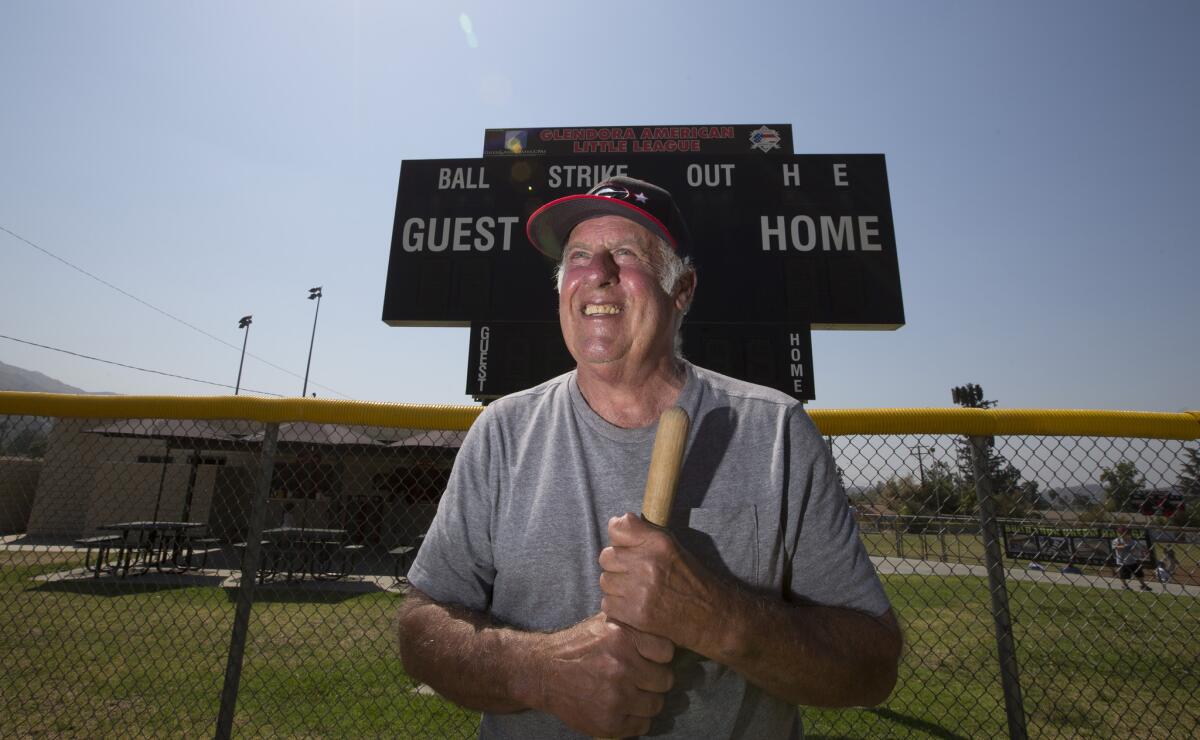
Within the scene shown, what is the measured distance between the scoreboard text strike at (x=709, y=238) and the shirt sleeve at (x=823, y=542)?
4691 millimetres

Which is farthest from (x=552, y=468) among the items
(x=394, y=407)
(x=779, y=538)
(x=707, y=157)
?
(x=707, y=157)

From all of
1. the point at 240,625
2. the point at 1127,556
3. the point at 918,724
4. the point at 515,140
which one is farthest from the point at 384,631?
the point at 1127,556

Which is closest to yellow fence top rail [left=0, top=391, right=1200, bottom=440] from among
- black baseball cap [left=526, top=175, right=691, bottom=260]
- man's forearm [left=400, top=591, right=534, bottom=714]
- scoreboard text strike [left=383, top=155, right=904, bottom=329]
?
black baseball cap [left=526, top=175, right=691, bottom=260]

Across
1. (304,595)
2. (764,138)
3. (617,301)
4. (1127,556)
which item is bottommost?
(304,595)

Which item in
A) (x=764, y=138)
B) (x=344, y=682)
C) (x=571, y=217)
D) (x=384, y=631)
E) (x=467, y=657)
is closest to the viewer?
(x=467, y=657)

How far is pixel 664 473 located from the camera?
830mm

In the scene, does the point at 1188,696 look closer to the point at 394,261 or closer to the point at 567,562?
the point at 567,562

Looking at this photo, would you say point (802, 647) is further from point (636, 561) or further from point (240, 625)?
point (240, 625)

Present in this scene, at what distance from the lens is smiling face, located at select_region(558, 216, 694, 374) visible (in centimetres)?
121

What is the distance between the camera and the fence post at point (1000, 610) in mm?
1938

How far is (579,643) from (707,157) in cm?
613

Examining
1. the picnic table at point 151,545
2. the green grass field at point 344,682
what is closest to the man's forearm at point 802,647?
the green grass field at point 344,682

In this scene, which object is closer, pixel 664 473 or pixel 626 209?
pixel 664 473

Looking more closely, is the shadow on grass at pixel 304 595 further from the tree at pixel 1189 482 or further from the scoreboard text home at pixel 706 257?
the tree at pixel 1189 482
